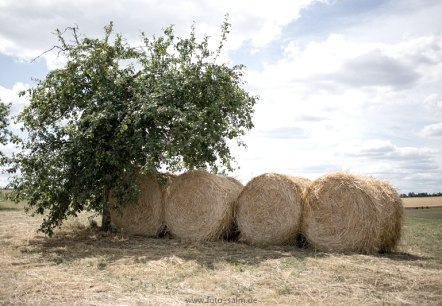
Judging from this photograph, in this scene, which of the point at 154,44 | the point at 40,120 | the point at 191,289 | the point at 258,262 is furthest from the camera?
the point at 154,44

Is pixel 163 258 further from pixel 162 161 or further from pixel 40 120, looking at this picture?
pixel 40 120

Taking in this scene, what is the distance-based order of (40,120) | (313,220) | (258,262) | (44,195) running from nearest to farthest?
(258,262) → (313,220) → (44,195) → (40,120)

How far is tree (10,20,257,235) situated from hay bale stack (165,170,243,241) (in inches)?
28.3

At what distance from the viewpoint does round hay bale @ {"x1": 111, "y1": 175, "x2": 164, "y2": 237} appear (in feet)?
42.3

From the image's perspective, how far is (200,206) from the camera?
12.1 meters

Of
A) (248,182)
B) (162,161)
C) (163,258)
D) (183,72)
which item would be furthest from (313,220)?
(183,72)

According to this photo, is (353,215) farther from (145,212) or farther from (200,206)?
(145,212)

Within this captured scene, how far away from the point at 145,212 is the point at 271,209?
3803 mm

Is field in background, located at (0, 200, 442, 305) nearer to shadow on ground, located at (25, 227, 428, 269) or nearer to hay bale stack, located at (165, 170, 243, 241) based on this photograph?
shadow on ground, located at (25, 227, 428, 269)

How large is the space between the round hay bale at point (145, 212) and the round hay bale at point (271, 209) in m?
2.42

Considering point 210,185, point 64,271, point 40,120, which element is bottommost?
point 64,271

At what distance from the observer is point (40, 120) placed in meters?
12.9

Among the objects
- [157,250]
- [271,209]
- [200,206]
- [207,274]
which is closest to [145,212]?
[200,206]

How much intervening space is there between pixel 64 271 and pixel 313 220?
5640 millimetres
